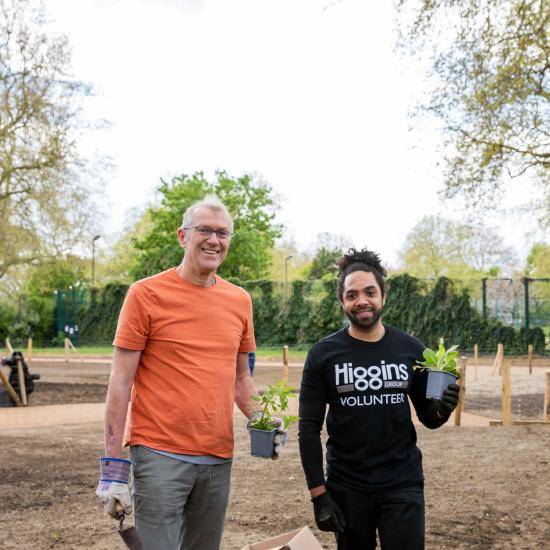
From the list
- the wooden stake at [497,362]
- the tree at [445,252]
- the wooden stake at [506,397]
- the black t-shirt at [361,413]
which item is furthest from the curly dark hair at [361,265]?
the tree at [445,252]

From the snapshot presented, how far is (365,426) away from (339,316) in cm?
3358

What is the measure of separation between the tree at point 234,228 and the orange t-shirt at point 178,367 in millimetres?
41157

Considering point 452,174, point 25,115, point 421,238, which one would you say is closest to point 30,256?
point 25,115

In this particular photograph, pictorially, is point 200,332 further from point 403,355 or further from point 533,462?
point 533,462

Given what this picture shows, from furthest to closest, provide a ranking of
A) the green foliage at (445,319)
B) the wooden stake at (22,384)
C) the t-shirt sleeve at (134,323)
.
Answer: the green foliage at (445,319) < the wooden stake at (22,384) < the t-shirt sleeve at (134,323)

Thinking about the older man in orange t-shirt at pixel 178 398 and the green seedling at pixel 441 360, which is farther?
the green seedling at pixel 441 360

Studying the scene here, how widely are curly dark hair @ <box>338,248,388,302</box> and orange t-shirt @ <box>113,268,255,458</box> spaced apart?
1.82 ft

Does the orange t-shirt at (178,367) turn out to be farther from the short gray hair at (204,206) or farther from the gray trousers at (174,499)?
the short gray hair at (204,206)

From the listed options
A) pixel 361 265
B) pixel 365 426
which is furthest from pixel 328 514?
pixel 361 265

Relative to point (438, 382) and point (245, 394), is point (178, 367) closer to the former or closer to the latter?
point (245, 394)

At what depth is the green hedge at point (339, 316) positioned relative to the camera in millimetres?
32062

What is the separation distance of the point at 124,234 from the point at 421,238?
79.4ft

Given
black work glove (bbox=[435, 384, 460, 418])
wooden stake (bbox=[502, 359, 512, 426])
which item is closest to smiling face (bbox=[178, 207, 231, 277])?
black work glove (bbox=[435, 384, 460, 418])

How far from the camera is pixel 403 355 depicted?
2998 millimetres
